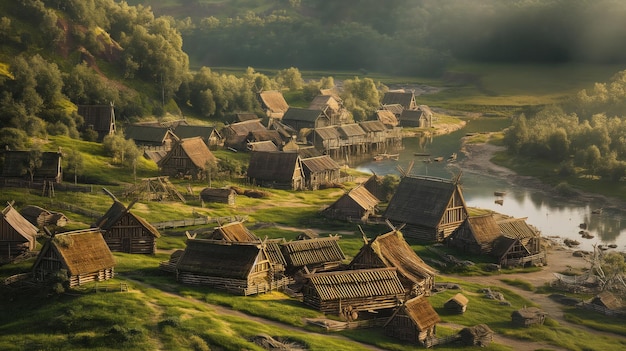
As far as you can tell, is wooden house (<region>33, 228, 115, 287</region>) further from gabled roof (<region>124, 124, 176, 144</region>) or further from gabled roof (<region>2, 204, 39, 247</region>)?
gabled roof (<region>124, 124, 176, 144</region>)

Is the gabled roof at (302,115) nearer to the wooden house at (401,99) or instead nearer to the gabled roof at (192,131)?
the gabled roof at (192,131)

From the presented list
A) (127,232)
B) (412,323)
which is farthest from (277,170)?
(412,323)

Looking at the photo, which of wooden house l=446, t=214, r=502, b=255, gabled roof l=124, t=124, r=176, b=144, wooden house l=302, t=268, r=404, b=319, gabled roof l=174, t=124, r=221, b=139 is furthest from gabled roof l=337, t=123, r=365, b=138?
wooden house l=302, t=268, r=404, b=319

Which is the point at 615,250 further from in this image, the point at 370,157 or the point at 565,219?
the point at 370,157

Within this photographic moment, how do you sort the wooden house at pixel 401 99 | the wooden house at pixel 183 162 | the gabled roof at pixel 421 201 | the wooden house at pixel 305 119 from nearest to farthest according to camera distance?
1. the gabled roof at pixel 421 201
2. the wooden house at pixel 183 162
3. the wooden house at pixel 305 119
4. the wooden house at pixel 401 99

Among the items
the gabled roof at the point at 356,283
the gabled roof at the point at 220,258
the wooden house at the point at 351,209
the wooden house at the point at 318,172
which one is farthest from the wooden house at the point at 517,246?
the wooden house at the point at 318,172

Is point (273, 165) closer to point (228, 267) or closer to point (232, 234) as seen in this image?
point (232, 234)
